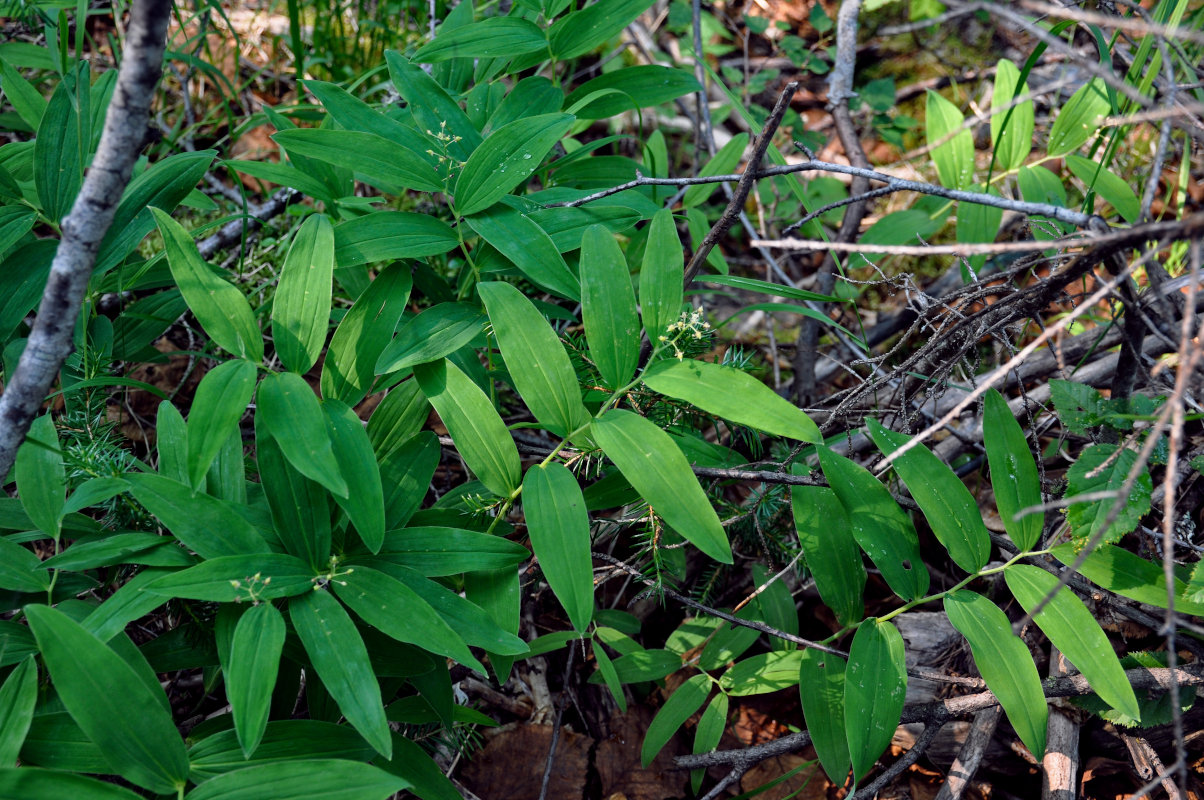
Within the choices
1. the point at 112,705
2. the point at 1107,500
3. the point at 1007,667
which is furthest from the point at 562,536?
the point at 1107,500

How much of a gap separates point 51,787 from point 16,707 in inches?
6.2

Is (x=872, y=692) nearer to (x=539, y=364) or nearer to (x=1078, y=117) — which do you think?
(x=539, y=364)

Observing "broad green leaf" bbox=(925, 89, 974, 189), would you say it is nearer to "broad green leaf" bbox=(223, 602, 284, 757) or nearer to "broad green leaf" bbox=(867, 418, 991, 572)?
"broad green leaf" bbox=(867, 418, 991, 572)

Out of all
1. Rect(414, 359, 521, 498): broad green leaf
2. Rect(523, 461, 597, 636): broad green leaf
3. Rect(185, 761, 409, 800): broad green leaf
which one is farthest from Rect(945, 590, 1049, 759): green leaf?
Rect(185, 761, 409, 800): broad green leaf

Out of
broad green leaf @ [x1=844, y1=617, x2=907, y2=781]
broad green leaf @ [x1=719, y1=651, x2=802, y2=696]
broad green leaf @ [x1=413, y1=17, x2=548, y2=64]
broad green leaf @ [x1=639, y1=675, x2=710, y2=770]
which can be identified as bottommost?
broad green leaf @ [x1=639, y1=675, x2=710, y2=770]

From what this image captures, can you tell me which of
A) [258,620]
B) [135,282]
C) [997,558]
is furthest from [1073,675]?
[135,282]

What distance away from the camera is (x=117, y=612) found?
1.11 meters

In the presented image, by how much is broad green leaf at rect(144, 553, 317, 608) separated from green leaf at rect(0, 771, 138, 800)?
0.24 meters

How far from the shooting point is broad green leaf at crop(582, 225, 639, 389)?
1268 millimetres

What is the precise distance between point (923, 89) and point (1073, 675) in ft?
7.88

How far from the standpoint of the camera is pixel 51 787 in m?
0.98

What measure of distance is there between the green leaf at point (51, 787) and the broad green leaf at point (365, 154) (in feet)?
3.21

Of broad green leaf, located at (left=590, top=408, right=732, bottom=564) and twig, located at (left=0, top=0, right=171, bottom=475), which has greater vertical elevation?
twig, located at (left=0, top=0, right=171, bottom=475)

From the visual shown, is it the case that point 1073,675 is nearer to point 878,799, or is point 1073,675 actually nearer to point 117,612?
point 878,799
